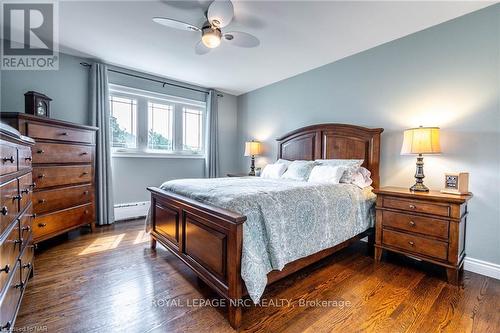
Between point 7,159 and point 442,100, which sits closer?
point 7,159

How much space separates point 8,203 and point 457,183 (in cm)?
332

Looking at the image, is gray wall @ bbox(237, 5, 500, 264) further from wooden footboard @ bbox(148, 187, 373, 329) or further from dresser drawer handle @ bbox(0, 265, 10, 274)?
dresser drawer handle @ bbox(0, 265, 10, 274)

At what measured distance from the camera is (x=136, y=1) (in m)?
2.14

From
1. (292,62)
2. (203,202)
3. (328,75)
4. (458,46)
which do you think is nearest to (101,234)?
(203,202)

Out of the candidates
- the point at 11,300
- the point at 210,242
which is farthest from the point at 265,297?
the point at 11,300

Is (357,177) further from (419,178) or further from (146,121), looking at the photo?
(146,121)

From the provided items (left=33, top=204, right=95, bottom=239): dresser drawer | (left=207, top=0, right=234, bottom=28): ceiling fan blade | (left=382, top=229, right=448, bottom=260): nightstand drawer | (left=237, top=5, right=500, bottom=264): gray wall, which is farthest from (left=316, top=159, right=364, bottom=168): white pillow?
(left=33, top=204, right=95, bottom=239): dresser drawer

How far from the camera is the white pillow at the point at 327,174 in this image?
2668mm

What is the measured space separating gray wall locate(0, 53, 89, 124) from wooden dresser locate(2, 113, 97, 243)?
0.64m

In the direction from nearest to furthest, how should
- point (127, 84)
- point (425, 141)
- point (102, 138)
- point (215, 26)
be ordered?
point (215, 26) → point (425, 141) → point (102, 138) → point (127, 84)

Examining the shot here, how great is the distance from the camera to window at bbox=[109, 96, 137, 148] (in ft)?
12.5

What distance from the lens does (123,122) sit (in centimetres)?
390

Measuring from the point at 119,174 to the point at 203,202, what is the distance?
2.56m

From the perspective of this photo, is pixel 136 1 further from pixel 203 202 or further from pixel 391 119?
pixel 391 119
